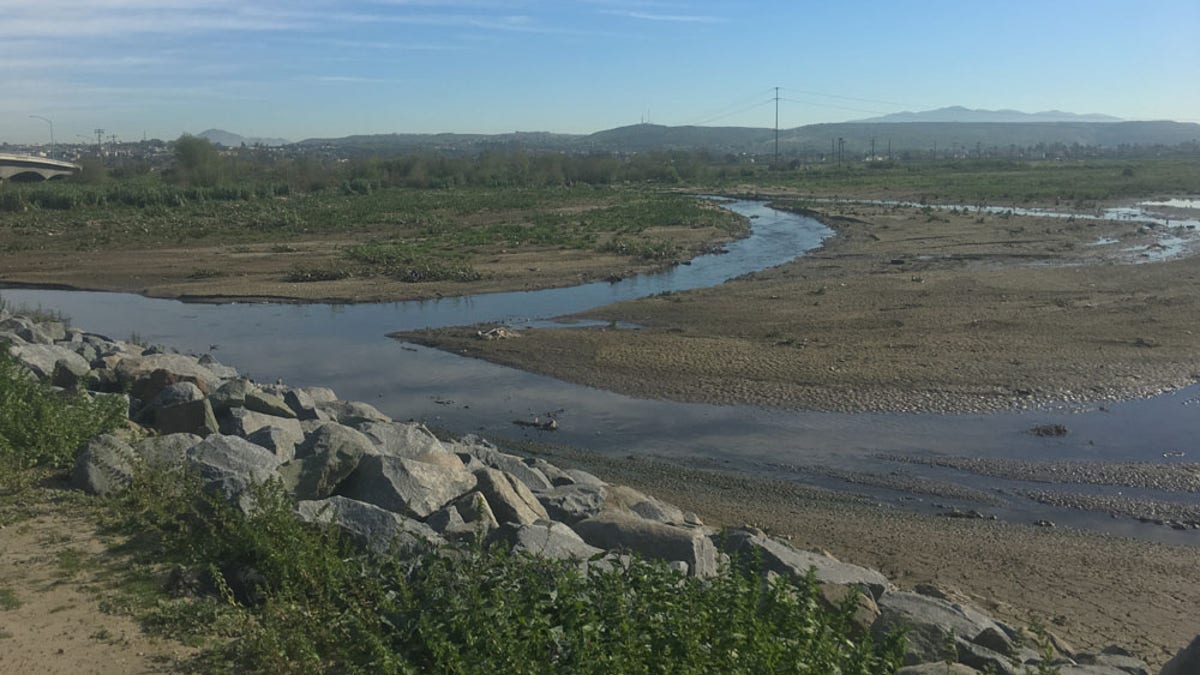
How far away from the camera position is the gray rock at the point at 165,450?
8.09 metres

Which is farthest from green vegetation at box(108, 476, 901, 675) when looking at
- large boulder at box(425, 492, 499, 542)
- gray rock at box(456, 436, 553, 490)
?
gray rock at box(456, 436, 553, 490)

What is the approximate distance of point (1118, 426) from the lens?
591 inches

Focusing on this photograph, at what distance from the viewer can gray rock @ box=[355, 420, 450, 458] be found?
32.7 ft

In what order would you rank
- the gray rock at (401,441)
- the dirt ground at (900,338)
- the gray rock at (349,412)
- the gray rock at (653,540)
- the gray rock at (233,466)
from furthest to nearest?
1. the dirt ground at (900,338)
2. the gray rock at (349,412)
3. the gray rock at (401,441)
4. the gray rock at (233,466)
5. the gray rock at (653,540)

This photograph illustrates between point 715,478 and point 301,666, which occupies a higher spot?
point 301,666

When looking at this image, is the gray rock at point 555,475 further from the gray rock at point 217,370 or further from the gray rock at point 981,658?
the gray rock at point 217,370

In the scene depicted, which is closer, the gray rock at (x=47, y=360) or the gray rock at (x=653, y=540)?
the gray rock at (x=653, y=540)

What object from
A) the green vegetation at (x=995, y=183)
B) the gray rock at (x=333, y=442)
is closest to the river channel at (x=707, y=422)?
the gray rock at (x=333, y=442)

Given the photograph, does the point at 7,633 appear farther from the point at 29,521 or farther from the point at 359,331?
the point at 359,331

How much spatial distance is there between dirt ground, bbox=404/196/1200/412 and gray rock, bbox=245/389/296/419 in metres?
7.63

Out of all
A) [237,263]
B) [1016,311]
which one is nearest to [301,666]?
[1016,311]

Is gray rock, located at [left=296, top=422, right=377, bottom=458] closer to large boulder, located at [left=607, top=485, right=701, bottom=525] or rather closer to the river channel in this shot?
large boulder, located at [left=607, top=485, right=701, bottom=525]

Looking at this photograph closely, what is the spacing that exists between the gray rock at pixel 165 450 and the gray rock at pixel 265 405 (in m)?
1.92

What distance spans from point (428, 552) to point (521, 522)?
1.65 meters
